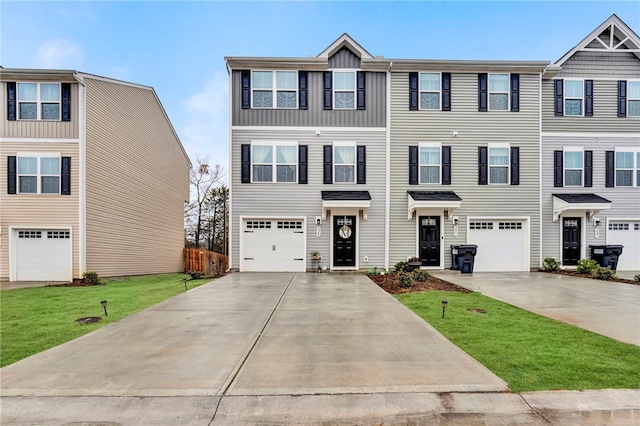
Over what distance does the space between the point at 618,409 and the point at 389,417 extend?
2.26 m

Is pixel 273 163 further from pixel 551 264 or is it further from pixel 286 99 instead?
pixel 551 264

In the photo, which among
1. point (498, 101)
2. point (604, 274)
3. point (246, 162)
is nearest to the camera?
point (604, 274)

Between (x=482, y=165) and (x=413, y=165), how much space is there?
292cm

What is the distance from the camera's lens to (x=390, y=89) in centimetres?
1289

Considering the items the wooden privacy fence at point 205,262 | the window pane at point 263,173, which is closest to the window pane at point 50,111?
the window pane at point 263,173

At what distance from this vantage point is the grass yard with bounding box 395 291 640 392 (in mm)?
3498

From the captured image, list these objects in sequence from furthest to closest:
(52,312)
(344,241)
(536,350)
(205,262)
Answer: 1. (205,262)
2. (344,241)
3. (52,312)
4. (536,350)

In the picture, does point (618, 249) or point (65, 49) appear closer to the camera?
point (618, 249)

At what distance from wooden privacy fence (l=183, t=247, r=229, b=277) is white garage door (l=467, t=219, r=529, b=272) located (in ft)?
42.2

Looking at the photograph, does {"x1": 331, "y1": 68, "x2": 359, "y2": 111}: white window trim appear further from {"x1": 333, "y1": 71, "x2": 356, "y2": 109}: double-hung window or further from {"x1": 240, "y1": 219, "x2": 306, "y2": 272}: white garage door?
{"x1": 240, "y1": 219, "x2": 306, "y2": 272}: white garage door

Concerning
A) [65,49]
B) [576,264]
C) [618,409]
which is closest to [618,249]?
[576,264]

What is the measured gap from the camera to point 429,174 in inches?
514

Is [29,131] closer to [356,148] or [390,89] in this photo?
[356,148]

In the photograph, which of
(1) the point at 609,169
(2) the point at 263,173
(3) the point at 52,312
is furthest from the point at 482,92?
(3) the point at 52,312
